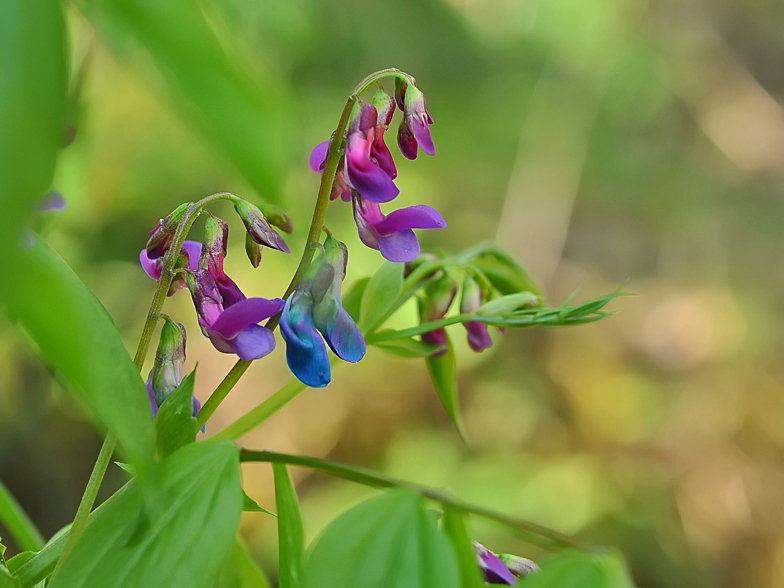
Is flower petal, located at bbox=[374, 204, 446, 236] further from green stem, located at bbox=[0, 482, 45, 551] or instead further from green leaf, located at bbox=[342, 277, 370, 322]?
green stem, located at bbox=[0, 482, 45, 551]

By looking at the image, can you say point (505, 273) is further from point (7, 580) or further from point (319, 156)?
point (7, 580)

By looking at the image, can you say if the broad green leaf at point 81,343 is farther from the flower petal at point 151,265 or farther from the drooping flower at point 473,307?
the drooping flower at point 473,307

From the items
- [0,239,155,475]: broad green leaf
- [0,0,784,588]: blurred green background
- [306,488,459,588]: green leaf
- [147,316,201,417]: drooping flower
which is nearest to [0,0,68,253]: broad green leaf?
[0,239,155,475]: broad green leaf

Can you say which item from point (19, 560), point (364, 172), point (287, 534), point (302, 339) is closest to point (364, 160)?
point (364, 172)

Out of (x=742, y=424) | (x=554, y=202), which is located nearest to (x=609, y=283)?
(x=554, y=202)

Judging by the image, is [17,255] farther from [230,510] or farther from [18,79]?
[230,510]

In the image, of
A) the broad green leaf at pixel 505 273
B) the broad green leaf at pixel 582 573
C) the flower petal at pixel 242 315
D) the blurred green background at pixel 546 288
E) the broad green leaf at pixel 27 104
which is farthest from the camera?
the blurred green background at pixel 546 288

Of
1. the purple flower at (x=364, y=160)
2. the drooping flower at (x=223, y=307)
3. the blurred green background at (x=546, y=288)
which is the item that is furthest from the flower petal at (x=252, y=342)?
the blurred green background at (x=546, y=288)
